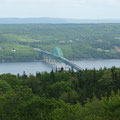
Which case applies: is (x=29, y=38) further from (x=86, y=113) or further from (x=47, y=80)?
(x=86, y=113)

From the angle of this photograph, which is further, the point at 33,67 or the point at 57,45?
the point at 57,45

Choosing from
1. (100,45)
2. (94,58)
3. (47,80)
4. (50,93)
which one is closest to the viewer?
(50,93)

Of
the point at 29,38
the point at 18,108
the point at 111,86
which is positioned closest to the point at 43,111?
the point at 18,108

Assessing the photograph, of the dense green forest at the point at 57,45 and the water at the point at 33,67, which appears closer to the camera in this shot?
the water at the point at 33,67

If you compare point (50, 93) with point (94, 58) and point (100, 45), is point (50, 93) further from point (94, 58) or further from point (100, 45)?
point (100, 45)

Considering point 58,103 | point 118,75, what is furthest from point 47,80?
point 58,103

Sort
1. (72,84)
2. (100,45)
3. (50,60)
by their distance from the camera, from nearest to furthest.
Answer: (72,84)
(50,60)
(100,45)

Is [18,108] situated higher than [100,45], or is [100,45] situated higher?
[18,108]

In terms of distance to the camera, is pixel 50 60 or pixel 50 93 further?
pixel 50 60

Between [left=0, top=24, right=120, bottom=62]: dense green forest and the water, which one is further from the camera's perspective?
[left=0, top=24, right=120, bottom=62]: dense green forest

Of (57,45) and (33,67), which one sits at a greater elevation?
(33,67)

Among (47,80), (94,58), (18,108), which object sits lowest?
(94,58)
